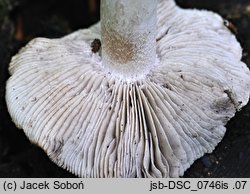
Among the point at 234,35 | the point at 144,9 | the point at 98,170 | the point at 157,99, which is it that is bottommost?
the point at 98,170

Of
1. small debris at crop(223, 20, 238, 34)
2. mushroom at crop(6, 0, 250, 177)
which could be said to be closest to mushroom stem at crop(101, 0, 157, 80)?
mushroom at crop(6, 0, 250, 177)

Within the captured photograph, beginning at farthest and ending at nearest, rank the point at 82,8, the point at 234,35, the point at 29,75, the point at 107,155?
the point at 82,8, the point at 234,35, the point at 29,75, the point at 107,155

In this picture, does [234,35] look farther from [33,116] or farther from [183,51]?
[33,116]

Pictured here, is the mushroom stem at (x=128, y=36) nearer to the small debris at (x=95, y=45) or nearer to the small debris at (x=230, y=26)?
the small debris at (x=95, y=45)

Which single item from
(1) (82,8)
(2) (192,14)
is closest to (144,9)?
(2) (192,14)

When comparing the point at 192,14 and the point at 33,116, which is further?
the point at 192,14

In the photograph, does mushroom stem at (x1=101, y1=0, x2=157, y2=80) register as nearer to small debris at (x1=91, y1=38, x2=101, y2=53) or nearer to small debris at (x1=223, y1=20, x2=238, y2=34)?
small debris at (x1=91, y1=38, x2=101, y2=53)

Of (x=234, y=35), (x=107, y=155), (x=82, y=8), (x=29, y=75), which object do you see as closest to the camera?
(x=107, y=155)

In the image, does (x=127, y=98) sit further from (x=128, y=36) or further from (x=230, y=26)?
(x=230, y=26)

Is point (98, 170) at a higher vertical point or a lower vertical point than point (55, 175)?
higher
